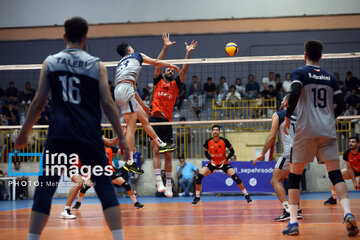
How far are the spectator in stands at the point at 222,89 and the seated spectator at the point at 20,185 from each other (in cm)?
798

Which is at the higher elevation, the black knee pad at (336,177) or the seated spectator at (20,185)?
the black knee pad at (336,177)

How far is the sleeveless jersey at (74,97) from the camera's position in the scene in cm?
334

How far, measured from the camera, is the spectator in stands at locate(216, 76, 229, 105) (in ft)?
57.2

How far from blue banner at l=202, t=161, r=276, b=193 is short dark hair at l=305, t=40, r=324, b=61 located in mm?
9432

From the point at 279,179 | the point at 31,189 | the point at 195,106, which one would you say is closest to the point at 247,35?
→ the point at 195,106

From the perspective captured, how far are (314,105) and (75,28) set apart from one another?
3.04 m

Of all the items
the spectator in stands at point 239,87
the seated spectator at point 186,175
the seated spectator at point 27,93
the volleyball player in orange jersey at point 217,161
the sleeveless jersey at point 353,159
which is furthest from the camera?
the seated spectator at point 27,93

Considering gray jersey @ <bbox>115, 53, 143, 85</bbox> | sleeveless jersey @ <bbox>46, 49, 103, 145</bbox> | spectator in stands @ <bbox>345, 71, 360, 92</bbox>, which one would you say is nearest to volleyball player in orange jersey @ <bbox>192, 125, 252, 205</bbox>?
gray jersey @ <bbox>115, 53, 143, 85</bbox>

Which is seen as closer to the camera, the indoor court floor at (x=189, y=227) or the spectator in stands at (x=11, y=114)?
the indoor court floor at (x=189, y=227)

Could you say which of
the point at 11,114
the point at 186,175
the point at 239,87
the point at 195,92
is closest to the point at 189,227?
the point at 186,175

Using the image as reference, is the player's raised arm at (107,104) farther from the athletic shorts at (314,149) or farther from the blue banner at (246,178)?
the blue banner at (246,178)

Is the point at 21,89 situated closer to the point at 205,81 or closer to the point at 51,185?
the point at 205,81

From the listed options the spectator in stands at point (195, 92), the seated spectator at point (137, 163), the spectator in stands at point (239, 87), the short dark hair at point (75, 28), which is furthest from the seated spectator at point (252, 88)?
the short dark hair at point (75, 28)

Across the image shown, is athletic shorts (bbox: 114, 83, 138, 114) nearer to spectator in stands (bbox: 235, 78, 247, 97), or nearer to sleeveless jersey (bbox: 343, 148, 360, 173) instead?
sleeveless jersey (bbox: 343, 148, 360, 173)
